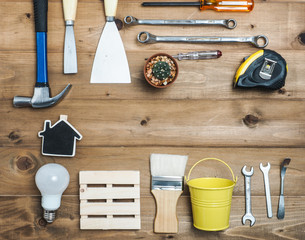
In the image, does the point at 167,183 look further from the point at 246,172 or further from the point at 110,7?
the point at 110,7

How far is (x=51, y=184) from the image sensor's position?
1372 mm

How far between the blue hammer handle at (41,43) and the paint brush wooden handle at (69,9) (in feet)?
0.25

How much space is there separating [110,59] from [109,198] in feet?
1.73

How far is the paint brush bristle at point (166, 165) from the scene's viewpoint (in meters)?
1.47

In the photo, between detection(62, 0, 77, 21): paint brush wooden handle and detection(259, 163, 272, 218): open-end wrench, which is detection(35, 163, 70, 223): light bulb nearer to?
detection(62, 0, 77, 21): paint brush wooden handle

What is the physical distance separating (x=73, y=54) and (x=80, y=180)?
482mm

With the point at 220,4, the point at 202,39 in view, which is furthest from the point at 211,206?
the point at 220,4

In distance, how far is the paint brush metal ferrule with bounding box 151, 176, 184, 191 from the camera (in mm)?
1464

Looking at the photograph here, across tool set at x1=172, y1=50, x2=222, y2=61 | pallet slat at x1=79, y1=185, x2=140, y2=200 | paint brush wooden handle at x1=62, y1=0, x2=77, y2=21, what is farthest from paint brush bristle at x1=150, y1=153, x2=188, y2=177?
paint brush wooden handle at x1=62, y1=0, x2=77, y2=21

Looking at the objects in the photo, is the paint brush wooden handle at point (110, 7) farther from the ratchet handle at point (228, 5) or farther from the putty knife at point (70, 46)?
the ratchet handle at point (228, 5)

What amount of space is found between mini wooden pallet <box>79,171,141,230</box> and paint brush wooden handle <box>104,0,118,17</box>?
61 centimetres

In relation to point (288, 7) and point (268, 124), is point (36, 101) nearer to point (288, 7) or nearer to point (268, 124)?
point (268, 124)

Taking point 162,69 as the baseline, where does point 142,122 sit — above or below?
below

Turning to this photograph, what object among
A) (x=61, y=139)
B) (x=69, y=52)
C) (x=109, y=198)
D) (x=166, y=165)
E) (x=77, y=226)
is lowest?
(x=77, y=226)
